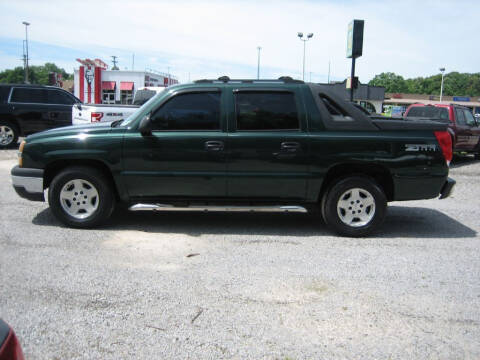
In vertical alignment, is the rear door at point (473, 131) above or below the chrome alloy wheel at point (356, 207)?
above

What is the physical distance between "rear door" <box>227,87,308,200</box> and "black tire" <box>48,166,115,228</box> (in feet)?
4.98

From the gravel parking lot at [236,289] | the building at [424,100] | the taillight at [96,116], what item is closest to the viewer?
the gravel parking lot at [236,289]

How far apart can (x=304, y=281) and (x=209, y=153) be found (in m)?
1.98

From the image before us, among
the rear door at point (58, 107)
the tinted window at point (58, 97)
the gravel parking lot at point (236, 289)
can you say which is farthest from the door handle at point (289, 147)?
the tinted window at point (58, 97)

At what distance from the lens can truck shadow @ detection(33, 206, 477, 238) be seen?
5734 mm

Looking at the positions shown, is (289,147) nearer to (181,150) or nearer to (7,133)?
(181,150)

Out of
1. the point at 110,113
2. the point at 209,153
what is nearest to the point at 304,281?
the point at 209,153

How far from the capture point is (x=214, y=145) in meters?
5.34

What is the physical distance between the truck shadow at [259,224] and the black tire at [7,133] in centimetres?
866

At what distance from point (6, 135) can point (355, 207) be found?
12014mm

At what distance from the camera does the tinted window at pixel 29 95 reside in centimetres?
1390

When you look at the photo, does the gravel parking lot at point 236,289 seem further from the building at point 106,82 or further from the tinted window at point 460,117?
the building at point 106,82

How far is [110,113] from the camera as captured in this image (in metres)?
11.6

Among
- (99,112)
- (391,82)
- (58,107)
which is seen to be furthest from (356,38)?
(391,82)
